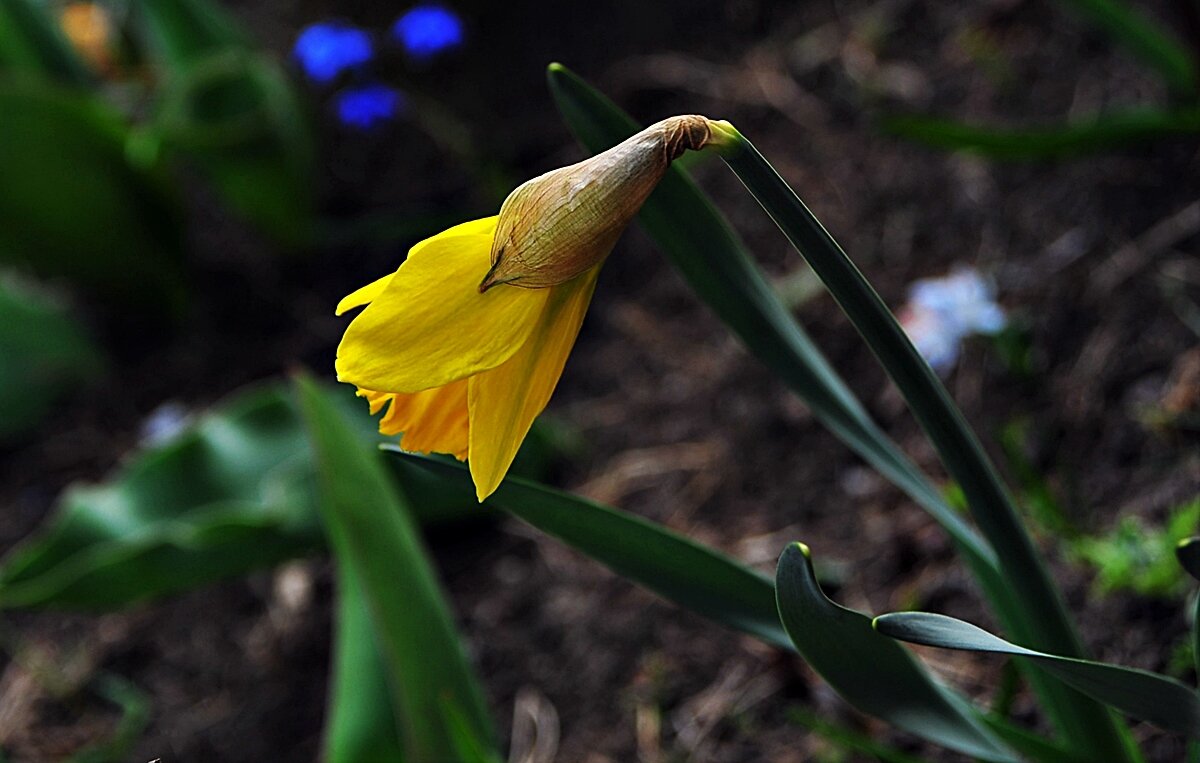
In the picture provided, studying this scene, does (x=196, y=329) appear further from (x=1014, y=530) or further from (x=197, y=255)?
(x=1014, y=530)

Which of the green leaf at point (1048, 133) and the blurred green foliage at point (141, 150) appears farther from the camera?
the blurred green foliage at point (141, 150)

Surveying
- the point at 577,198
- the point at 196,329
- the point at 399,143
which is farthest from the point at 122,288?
the point at 577,198

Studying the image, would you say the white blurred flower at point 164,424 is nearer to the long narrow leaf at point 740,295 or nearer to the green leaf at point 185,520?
the green leaf at point 185,520

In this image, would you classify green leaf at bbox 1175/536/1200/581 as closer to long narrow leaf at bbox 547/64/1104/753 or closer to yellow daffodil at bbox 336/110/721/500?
long narrow leaf at bbox 547/64/1104/753

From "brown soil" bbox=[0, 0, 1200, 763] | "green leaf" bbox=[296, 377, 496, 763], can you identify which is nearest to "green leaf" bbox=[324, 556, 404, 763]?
"green leaf" bbox=[296, 377, 496, 763]

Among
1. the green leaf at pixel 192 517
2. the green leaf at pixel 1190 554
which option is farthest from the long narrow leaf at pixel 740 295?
the green leaf at pixel 192 517
